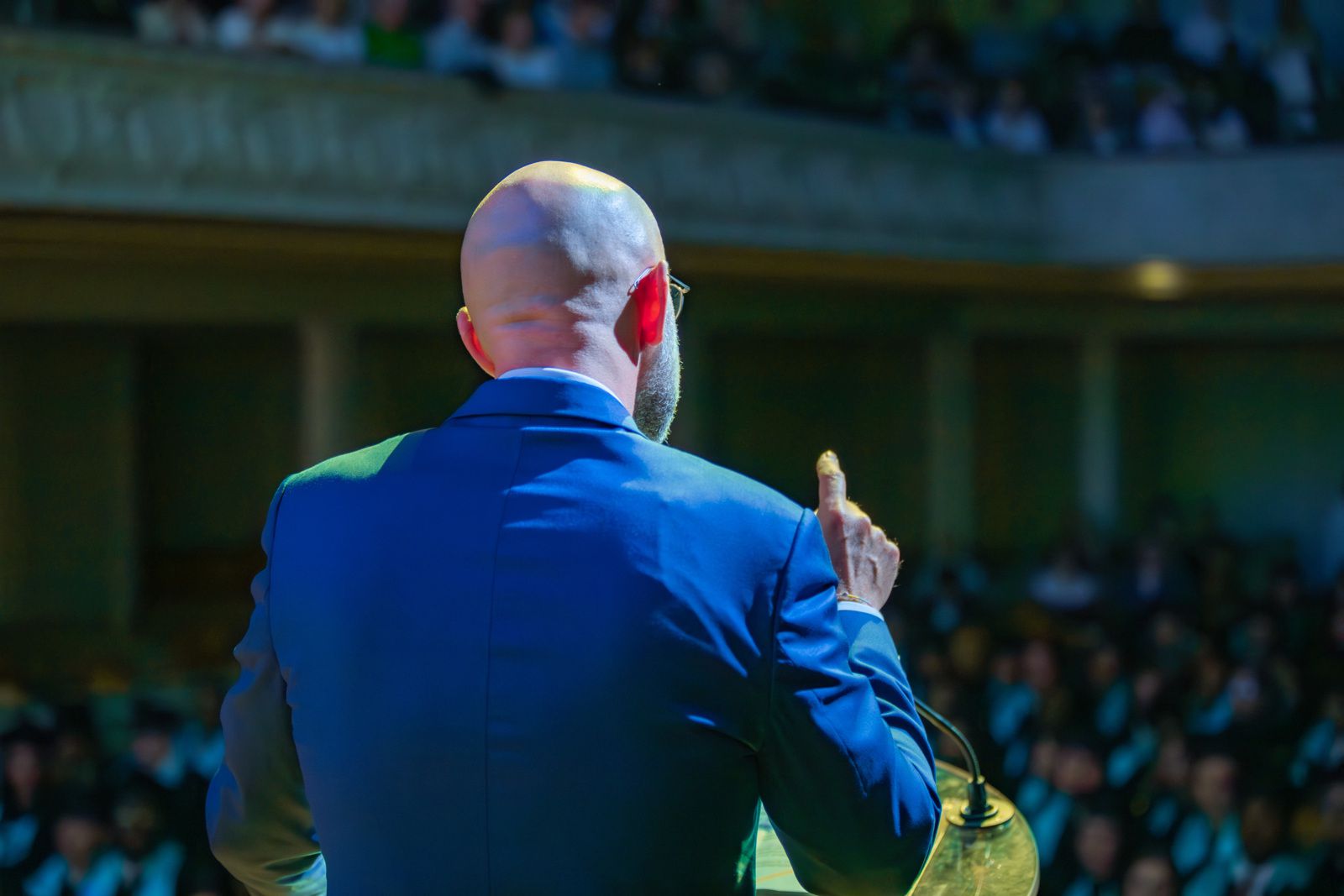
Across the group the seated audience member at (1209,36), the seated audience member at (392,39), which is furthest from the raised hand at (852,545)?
the seated audience member at (1209,36)

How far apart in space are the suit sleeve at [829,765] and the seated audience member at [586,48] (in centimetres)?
793

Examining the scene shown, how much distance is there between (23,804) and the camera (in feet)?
19.0

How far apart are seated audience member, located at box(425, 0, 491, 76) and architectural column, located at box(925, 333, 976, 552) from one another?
648 cm

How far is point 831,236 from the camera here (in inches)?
400

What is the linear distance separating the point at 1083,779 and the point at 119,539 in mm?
7415

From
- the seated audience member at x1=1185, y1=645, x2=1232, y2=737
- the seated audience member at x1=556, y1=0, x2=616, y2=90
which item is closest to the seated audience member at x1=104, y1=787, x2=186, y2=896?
the seated audience member at x1=1185, y1=645, x2=1232, y2=737

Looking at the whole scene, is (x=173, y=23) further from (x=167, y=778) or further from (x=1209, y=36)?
(x=1209, y=36)

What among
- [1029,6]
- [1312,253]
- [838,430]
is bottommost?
[838,430]

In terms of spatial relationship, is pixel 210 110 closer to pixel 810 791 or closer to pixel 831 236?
pixel 831 236

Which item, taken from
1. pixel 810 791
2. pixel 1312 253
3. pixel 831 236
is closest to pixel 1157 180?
pixel 1312 253

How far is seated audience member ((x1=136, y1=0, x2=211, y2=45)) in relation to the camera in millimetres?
7223

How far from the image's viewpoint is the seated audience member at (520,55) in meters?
8.52

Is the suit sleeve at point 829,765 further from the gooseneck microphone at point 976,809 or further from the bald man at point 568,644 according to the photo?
the gooseneck microphone at point 976,809

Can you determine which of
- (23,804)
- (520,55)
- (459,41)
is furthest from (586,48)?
(23,804)
